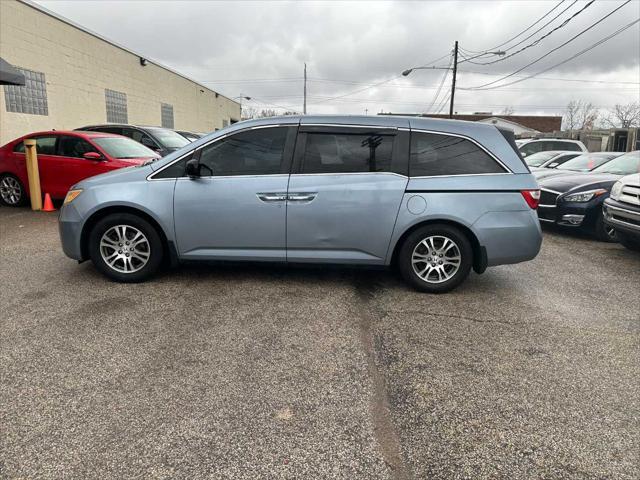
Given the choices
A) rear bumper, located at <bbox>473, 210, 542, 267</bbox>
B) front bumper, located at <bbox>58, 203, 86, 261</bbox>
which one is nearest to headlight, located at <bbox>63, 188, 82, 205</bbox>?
front bumper, located at <bbox>58, 203, 86, 261</bbox>

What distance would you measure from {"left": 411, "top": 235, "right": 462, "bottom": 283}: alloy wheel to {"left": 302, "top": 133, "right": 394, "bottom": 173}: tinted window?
87 centimetres

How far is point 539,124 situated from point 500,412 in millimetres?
69269

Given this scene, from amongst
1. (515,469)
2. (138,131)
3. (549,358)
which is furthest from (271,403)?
(138,131)

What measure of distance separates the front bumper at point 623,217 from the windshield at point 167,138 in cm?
933

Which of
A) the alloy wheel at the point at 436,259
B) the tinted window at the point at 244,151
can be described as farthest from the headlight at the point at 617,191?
the tinted window at the point at 244,151

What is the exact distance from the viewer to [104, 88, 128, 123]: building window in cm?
1939

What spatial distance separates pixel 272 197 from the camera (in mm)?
4500

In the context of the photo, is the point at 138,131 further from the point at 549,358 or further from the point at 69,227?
the point at 549,358

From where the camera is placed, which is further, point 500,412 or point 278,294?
point 278,294

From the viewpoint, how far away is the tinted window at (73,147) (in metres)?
8.56

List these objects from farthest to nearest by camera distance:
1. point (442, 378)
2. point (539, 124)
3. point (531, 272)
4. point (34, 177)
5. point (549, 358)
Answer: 1. point (539, 124)
2. point (34, 177)
3. point (531, 272)
4. point (549, 358)
5. point (442, 378)

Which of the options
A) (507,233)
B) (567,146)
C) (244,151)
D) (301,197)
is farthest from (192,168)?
(567,146)

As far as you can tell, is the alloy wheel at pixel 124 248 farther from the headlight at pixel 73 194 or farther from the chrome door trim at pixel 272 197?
the chrome door trim at pixel 272 197

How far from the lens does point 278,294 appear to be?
14.9 feet
